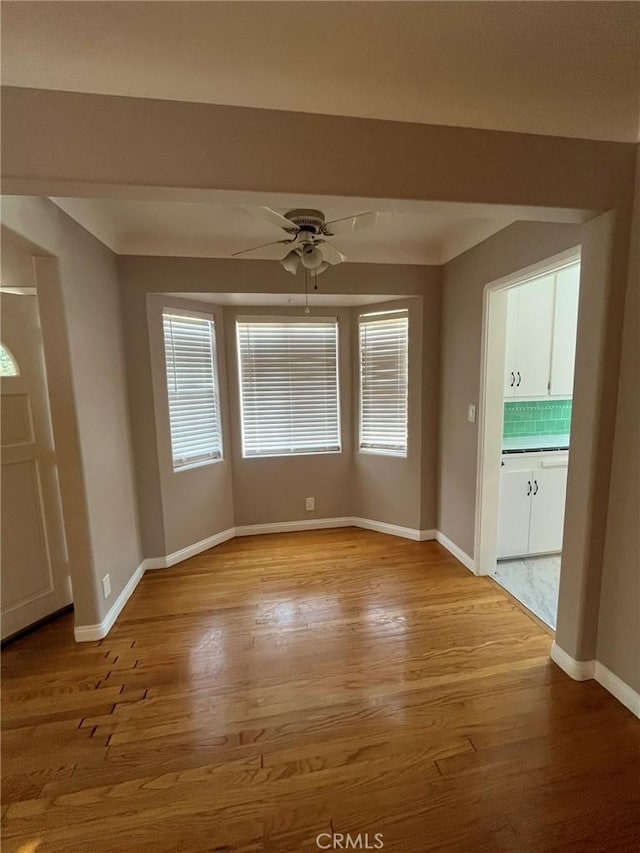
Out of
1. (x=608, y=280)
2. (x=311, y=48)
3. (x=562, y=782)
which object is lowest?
(x=562, y=782)

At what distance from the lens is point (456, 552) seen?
3.10 metres

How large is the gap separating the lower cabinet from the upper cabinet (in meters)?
0.61

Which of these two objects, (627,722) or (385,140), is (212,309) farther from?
(627,722)

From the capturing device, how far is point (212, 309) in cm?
320

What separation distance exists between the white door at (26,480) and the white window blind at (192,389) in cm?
88

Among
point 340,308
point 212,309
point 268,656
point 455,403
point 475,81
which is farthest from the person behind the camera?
point 340,308

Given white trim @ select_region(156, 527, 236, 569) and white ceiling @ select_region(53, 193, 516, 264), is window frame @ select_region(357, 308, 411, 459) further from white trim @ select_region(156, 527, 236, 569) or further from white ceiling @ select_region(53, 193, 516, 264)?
white trim @ select_region(156, 527, 236, 569)

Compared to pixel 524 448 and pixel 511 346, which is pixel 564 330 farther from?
pixel 524 448

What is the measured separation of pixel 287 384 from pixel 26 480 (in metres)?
2.10

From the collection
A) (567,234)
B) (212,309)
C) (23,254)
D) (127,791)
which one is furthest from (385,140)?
(127,791)

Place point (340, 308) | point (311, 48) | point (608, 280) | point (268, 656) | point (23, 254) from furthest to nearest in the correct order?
point (340, 308), point (268, 656), point (23, 254), point (608, 280), point (311, 48)

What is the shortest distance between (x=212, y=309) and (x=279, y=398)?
99 centimetres

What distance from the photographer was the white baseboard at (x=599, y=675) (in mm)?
1675

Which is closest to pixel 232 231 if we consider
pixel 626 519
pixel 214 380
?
pixel 214 380
